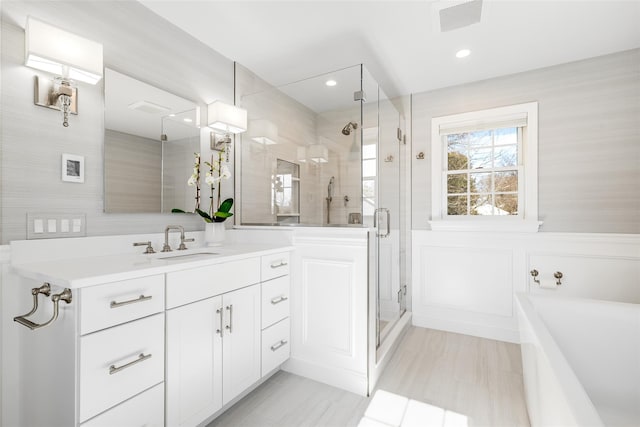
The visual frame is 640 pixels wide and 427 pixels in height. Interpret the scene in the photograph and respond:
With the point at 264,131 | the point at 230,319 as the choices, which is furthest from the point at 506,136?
the point at 230,319

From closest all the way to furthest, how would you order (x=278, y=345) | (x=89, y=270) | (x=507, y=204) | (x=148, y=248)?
1. (x=89, y=270)
2. (x=148, y=248)
3. (x=278, y=345)
4. (x=507, y=204)

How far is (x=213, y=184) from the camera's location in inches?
92.8

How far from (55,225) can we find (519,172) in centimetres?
352

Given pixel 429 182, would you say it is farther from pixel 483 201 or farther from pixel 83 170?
pixel 83 170

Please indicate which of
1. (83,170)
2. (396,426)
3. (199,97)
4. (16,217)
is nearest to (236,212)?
(199,97)

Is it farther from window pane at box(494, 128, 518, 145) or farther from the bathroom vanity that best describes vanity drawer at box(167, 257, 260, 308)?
window pane at box(494, 128, 518, 145)

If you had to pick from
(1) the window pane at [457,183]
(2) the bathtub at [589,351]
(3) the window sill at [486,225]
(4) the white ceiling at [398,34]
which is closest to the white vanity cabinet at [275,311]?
(2) the bathtub at [589,351]

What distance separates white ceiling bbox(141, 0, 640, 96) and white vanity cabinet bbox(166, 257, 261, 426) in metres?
1.64

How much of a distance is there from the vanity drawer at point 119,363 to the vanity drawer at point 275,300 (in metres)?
0.70

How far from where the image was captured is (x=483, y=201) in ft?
9.96

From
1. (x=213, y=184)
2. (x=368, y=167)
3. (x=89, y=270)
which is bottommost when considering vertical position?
(x=89, y=270)

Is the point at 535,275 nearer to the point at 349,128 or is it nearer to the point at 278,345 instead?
the point at 349,128

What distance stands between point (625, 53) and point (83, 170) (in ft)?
13.1

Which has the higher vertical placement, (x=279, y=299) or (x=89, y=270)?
(x=89, y=270)
